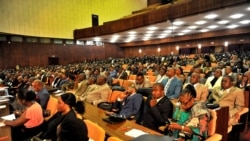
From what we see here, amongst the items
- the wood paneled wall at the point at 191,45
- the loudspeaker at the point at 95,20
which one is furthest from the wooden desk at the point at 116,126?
the loudspeaker at the point at 95,20

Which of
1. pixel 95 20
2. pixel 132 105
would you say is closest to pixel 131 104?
pixel 132 105

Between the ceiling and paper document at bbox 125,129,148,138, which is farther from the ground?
the ceiling

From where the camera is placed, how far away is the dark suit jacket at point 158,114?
3.13 m

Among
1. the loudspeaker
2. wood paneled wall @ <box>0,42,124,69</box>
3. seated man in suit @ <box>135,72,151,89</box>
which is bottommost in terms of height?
seated man in suit @ <box>135,72,151,89</box>

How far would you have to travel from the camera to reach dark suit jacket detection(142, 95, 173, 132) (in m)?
3.13

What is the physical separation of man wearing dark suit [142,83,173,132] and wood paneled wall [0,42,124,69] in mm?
15885

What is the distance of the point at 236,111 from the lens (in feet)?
11.6

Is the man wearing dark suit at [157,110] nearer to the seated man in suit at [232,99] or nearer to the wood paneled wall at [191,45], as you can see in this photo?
the seated man in suit at [232,99]

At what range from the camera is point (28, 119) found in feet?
11.0

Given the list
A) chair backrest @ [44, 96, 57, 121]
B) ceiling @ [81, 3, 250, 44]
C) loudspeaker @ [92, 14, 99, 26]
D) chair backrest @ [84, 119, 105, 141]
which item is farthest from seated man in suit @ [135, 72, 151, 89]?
loudspeaker @ [92, 14, 99, 26]

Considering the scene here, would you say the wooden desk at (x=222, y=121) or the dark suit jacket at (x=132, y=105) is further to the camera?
the dark suit jacket at (x=132, y=105)

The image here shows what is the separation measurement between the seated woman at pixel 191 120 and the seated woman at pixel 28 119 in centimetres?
215

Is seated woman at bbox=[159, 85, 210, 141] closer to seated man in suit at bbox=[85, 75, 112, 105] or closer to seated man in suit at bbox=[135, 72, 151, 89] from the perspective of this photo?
seated man in suit at bbox=[135, 72, 151, 89]

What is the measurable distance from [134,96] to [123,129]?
1296 millimetres
